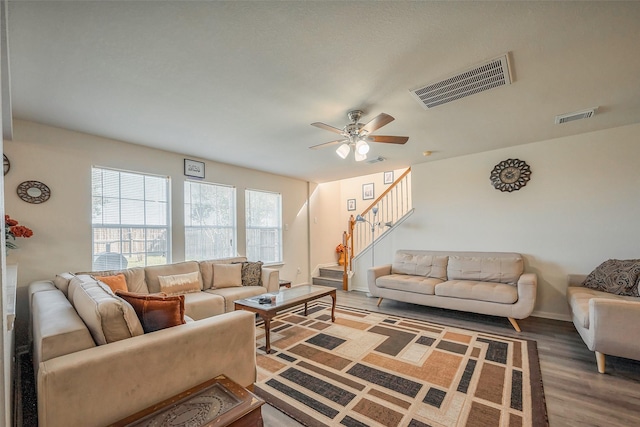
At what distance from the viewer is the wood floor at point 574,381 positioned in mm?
1939

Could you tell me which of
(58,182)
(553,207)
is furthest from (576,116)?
(58,182)

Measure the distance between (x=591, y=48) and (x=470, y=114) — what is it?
109 cm

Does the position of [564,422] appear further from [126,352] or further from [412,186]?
[412,186]

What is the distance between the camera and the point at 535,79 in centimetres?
236

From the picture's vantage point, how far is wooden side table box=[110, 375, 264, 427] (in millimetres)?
1330

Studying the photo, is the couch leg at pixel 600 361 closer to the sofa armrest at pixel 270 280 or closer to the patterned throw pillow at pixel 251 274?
the sofa armrest at pixel 270 280

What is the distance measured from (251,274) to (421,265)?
2778 mm

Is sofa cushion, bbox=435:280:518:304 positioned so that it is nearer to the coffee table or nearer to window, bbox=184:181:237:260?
the coffee table

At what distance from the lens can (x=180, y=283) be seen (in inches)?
145

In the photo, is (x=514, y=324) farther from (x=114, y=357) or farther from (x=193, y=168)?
(x=193, y=168)

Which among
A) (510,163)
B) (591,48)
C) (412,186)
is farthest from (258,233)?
(591,48)

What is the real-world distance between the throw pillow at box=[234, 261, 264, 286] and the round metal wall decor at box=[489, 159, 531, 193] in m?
3.99

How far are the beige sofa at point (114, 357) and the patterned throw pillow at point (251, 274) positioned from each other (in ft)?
7.31

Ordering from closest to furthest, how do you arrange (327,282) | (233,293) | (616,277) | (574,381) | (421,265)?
(574,381)
(616,277)
(233,293)
(421,265)
(327,282)
